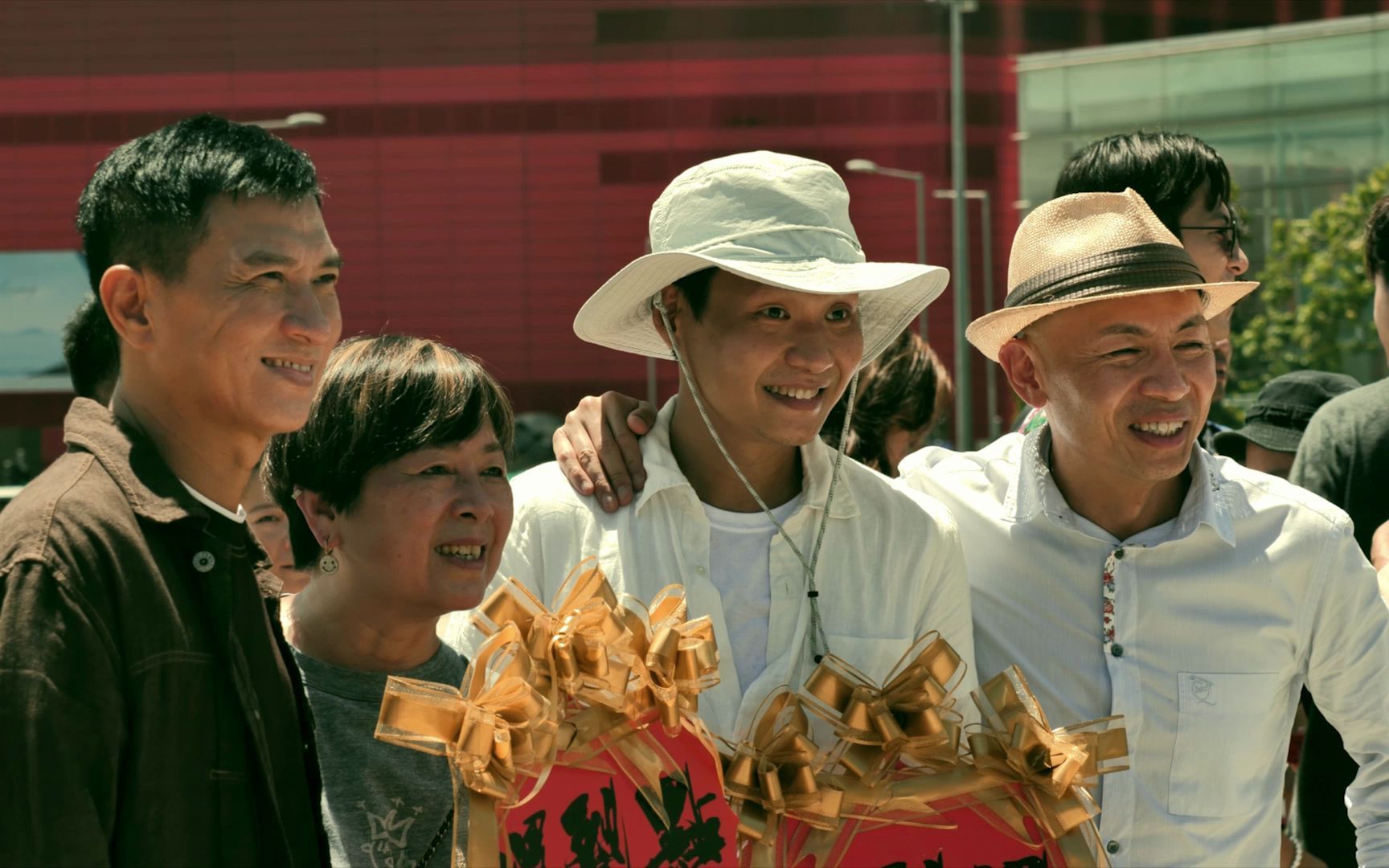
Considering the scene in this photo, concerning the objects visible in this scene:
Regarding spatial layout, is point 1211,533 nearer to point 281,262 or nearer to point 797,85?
point 281,262

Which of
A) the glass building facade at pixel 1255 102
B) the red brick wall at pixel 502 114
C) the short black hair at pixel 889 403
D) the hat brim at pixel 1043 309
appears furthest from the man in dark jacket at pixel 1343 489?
the red brick wall at pixel 502 114

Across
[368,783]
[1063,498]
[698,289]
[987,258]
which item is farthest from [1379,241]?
[987,258]

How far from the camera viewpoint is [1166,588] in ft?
9.00

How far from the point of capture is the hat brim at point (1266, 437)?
4656 millimetres

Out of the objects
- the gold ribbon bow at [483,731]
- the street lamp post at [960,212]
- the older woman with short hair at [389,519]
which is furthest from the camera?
the street lamp post at [960,212]

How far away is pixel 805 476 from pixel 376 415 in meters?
0.76

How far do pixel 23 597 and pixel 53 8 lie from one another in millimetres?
33551

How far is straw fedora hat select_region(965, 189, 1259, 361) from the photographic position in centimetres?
270

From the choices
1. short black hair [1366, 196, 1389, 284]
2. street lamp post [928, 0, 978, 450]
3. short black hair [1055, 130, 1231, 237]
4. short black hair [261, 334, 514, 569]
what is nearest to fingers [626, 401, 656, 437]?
short black hair [261, 334, 514, 569]

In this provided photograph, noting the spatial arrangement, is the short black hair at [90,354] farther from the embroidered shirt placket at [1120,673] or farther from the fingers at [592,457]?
the embroidered shirt placket at [1120,673]

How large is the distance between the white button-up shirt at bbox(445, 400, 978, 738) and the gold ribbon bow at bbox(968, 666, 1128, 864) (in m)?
0.28

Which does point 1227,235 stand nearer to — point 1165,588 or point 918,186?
point 1165,588

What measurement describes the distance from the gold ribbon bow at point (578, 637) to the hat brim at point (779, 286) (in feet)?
2.24

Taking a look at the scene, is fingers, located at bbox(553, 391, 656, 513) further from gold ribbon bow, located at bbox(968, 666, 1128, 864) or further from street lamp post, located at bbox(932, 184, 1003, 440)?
street lamp post, located at bbox(932, 184, 1003, 440)
